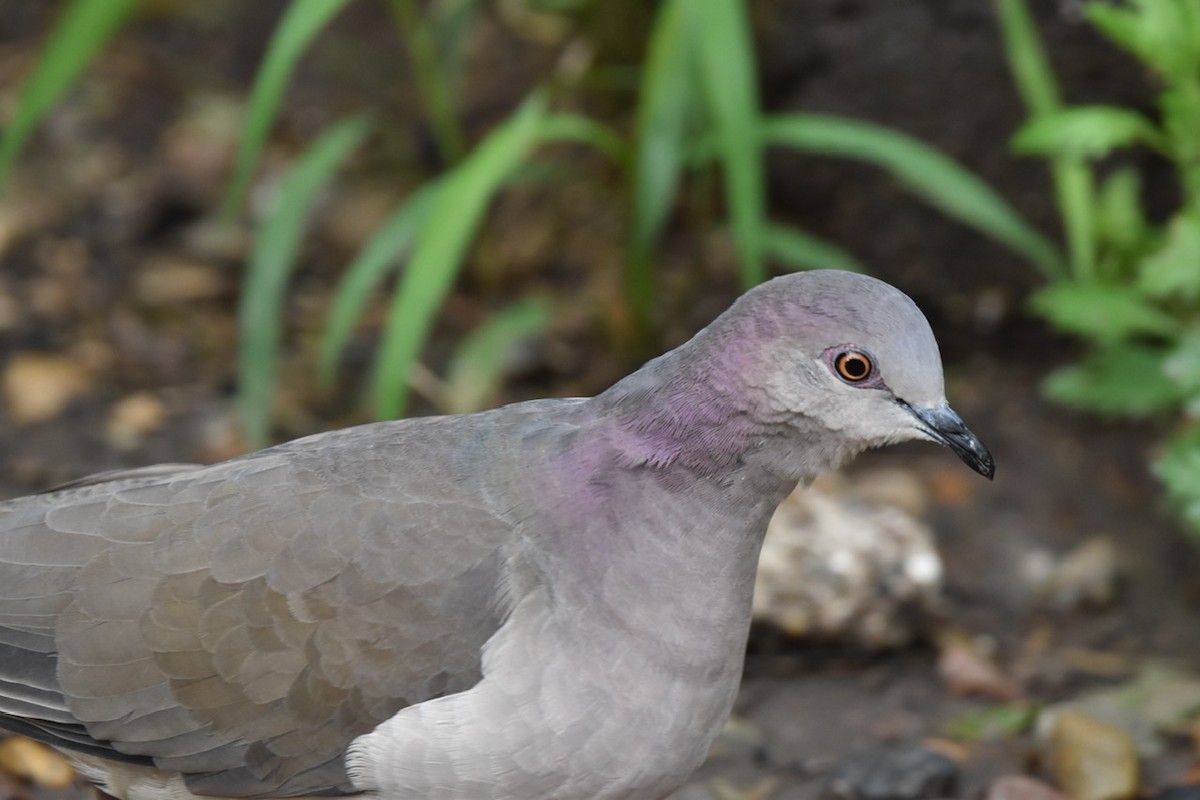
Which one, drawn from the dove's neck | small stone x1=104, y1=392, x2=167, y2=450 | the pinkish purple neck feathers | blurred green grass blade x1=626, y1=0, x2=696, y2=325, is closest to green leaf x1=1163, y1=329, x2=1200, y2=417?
the dove's neck

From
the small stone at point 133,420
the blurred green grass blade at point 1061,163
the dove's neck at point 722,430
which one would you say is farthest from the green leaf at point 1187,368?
the small stone at point 133,420

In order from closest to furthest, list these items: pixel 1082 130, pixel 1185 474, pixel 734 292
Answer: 1. pixel 1185 474
2. pixel 1082 130
3. pixel 734 292

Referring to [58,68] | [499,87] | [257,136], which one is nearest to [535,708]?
[257,136]

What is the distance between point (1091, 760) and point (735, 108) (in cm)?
177

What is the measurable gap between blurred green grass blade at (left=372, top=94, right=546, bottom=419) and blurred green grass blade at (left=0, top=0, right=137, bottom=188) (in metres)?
1.10

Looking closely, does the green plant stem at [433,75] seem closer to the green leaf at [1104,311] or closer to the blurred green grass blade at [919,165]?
the blurred green grass blade at [919,165]

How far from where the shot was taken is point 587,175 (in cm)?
457

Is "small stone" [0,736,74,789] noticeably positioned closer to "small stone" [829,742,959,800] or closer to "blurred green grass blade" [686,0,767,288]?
"small stone" [829,742,959,800]

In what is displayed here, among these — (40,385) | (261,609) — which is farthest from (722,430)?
(40,385)

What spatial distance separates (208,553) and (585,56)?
2.74 m

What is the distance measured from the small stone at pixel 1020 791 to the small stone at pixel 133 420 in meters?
2.61

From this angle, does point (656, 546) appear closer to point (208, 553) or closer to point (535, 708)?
point (535, 708)

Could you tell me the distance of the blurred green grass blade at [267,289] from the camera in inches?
156

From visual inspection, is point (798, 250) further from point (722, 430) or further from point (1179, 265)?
point (722, 430)
